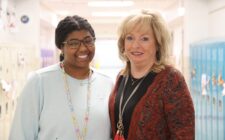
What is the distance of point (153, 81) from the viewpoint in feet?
6.50

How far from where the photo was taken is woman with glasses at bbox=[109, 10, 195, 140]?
187cm

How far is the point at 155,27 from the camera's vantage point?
1988mm

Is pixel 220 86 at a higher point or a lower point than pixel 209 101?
higher

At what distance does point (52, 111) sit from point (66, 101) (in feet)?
0.33

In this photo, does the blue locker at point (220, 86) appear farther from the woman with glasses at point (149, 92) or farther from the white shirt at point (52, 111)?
the white shirt at point (52, 111)

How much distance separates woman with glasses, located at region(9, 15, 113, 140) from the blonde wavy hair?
0.24 metres

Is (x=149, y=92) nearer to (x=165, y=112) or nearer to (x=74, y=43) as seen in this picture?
(x=165, y=112)

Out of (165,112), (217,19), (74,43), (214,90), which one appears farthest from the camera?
(217,19)

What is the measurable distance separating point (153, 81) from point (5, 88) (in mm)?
2647

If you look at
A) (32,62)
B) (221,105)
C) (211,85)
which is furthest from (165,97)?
(32,62)

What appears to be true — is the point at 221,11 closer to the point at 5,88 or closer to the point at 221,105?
the point at 221,105

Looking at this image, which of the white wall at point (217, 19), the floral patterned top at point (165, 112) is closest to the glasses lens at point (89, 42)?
the floral patterned top at point (165, 112)

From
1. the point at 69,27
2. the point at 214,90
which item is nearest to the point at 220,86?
the point at 214,90

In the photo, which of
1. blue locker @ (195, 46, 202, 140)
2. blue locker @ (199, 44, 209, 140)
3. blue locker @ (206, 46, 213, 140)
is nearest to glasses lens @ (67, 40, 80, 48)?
blue locker @ (206, 46, 213, 140)
